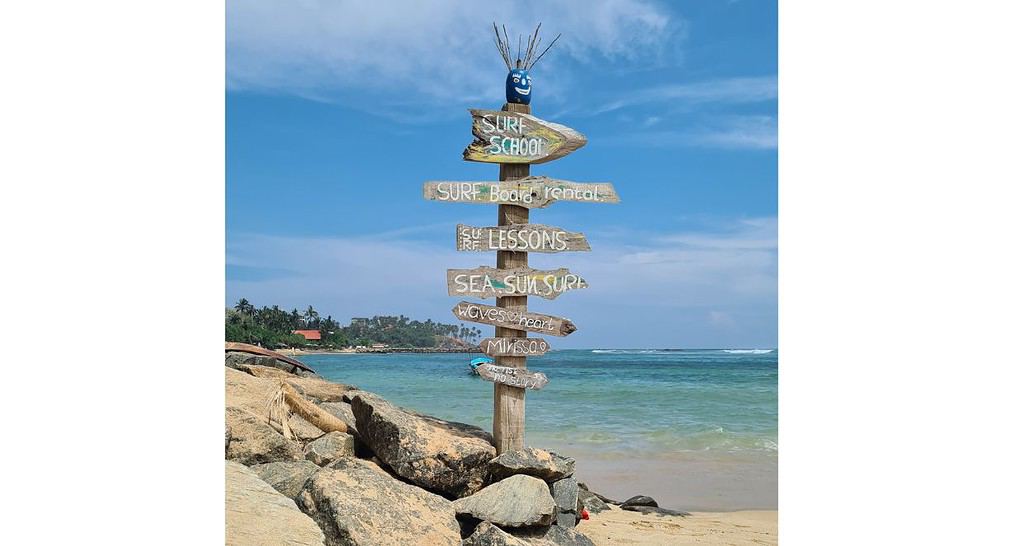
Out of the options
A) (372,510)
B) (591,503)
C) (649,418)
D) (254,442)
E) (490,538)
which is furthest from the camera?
(649,418)

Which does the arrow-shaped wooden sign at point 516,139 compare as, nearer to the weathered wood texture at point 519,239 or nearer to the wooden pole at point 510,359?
the wooden pole at point 510,359

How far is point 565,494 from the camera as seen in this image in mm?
4320

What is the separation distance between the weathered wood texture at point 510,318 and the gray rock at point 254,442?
115cm

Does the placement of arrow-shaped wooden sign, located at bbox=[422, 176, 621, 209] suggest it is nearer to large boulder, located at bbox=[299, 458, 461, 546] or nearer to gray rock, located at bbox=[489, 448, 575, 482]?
gray rock, located at bbox=[489, 448, 575, 482]

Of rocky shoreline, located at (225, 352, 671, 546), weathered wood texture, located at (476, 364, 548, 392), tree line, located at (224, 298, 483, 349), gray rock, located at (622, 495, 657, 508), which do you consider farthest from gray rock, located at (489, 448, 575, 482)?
tree line, located at (224, 298, 483, 349)

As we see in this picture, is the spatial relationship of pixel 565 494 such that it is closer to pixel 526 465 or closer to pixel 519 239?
pixel 526 465

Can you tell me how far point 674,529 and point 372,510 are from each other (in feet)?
7.00

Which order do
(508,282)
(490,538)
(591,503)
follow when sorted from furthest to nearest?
(591,503) < (508,282) < (490,538)

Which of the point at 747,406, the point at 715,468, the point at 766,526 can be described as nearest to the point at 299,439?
the point at 766,526

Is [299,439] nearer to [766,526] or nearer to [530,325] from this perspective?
[530,325]

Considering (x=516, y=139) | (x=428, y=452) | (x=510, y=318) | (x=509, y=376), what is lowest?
(x=428, y=452)

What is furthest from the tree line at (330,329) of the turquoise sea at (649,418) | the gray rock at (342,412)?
the gray rock at (342,412)

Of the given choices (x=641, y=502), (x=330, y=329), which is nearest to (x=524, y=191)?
(x=641, y=502)

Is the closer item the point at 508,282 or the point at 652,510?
the point at 508,282
